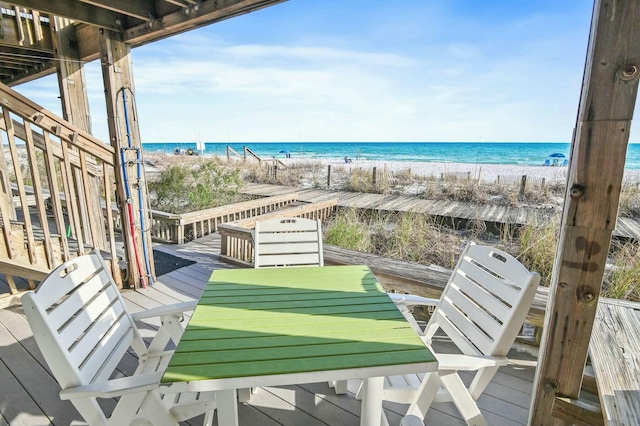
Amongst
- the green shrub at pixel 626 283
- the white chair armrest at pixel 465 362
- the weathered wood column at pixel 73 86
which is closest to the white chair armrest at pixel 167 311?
the white chair armrest at pixel 465 362

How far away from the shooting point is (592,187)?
3.43 ft

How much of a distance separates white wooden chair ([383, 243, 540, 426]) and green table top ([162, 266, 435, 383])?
0.20 m

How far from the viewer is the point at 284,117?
35188mm

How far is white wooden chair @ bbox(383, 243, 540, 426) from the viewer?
49.5 inches

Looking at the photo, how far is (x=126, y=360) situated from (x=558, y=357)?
2.36 meters

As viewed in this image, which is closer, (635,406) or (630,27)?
(630,27)

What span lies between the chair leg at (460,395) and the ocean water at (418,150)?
63.1 feet

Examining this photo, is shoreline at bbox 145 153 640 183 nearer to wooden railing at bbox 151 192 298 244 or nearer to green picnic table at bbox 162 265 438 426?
wooden railing at bbox 151 192 298 244

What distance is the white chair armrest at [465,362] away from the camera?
3.76 ft

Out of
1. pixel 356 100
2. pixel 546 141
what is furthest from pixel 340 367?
pixel 546 141

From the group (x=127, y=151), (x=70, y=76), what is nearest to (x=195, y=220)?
(x=127, y=151)

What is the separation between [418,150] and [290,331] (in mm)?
34610

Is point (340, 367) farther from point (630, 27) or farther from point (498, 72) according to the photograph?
point (498, 72)

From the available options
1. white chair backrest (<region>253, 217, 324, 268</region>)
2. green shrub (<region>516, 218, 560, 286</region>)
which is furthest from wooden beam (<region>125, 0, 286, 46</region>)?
green shrub (<region>516, 218, 560, 286</region>)
